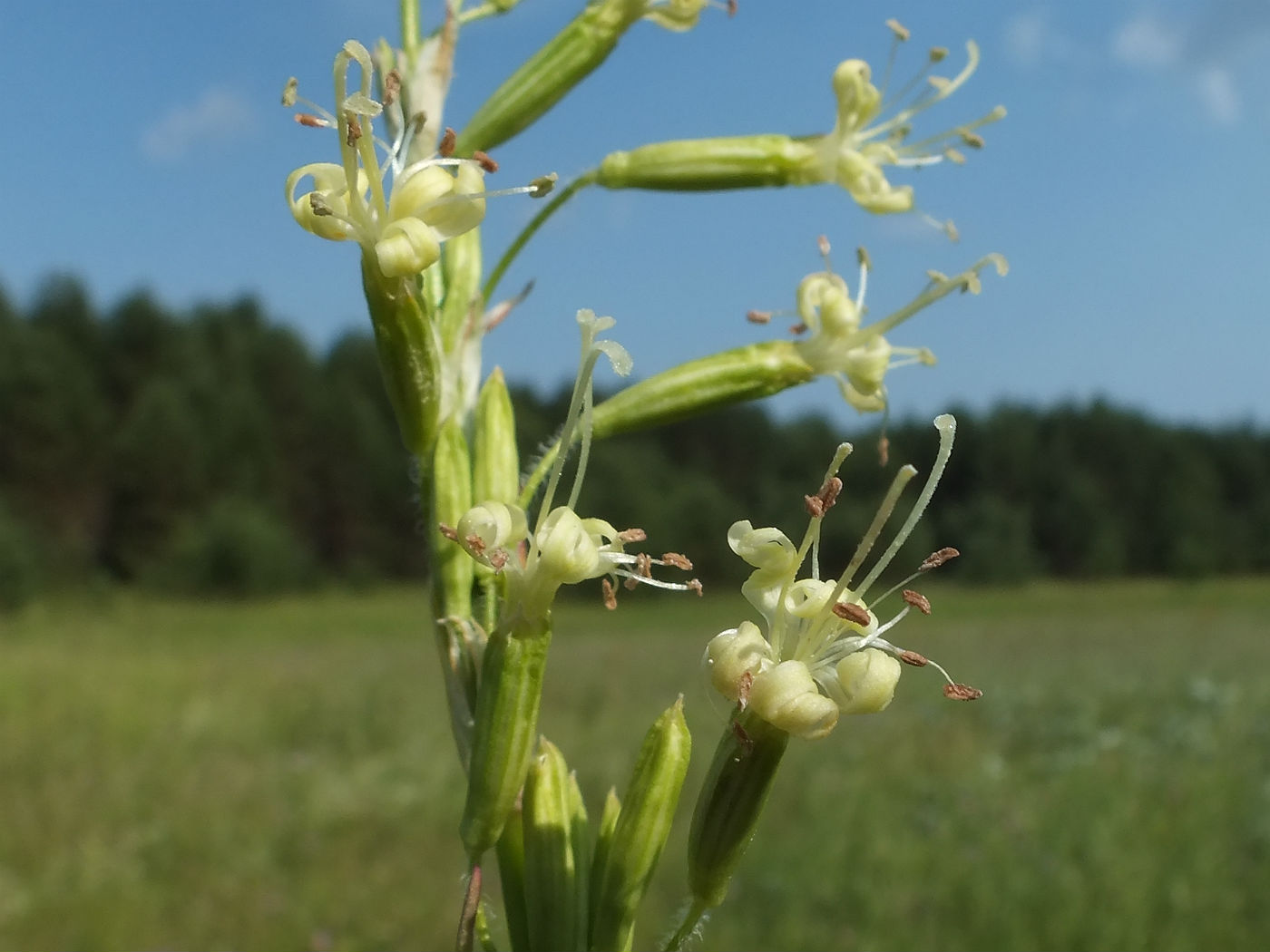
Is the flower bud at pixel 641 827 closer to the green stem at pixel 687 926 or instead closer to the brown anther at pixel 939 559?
the green stem at pixel 687 926

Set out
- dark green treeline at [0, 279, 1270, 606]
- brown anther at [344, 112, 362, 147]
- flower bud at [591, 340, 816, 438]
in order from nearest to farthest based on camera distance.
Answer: brown anther at [344, 112, 362, 147]
flower bud at [591, 340, 816, 438]
dark green treeline at [0, 279, 1270, 606]

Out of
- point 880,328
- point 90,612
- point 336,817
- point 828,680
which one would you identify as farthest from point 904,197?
point 90,612

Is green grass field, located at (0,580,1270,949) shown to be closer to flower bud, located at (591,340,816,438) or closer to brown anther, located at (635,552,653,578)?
flower bud, located at (591,340,816,438)

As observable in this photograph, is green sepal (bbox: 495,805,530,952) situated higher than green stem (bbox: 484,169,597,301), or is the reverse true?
green stem (bbox: 484,169,597,301)

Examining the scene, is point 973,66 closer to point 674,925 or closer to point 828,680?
point 828,680

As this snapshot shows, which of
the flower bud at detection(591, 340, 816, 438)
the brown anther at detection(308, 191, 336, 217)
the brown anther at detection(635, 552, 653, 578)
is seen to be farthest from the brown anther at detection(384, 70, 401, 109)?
the brown anther at detection(635, 552, 653, 578)

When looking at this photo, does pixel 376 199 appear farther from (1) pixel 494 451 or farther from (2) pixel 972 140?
(2) pixel 972 140

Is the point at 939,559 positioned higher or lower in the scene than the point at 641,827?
higher

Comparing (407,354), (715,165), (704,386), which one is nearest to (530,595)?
(407,354)
